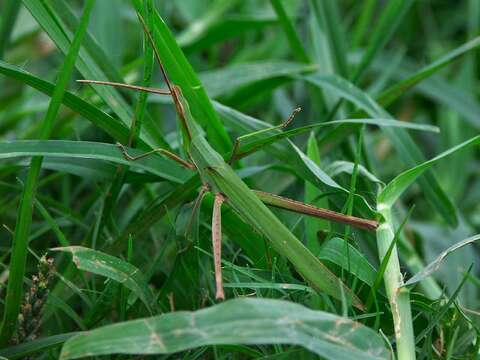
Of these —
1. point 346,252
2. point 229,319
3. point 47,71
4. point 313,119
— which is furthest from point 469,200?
point 229,319

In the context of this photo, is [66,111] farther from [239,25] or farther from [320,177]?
[320,177]

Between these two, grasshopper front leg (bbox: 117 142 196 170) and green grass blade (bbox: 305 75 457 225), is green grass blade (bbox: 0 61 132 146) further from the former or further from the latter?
green grass blade (bbox: 305 75 457 225)

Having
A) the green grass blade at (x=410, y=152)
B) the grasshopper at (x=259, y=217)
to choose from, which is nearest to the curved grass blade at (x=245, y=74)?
the green grass blade at (x=410, y=152)

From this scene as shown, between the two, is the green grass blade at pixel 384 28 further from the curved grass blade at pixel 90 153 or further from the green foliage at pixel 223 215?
the curved grass blade at pixel 90 153

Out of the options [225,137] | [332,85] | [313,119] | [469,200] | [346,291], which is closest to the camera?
[346,291]

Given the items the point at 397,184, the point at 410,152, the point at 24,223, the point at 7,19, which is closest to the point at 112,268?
the point at 24,223

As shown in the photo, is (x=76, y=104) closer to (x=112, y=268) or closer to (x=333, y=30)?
(x=112, y=268)
